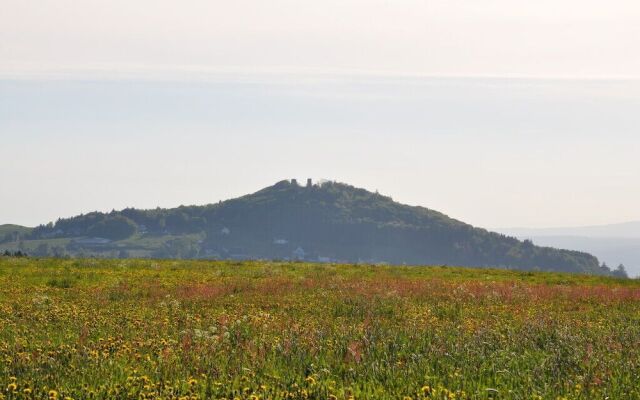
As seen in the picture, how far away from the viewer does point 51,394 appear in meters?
8.45

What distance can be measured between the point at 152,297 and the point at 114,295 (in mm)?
1231

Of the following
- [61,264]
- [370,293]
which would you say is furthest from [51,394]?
[61,264]

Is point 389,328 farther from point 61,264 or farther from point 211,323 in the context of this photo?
point 61,264

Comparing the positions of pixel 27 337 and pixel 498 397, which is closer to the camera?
pixel 498 397

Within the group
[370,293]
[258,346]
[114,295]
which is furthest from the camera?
[370,293]

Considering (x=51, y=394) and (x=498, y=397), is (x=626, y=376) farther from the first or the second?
(x=51, y=394)

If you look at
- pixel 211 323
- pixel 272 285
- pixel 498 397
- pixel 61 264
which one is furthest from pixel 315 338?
pixel 61 264

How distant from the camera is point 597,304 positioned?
23312 mm

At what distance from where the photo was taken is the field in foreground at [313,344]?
369 inches

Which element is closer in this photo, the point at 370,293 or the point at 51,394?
the point at 51,394

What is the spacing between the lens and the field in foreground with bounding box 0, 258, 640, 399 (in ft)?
30.8

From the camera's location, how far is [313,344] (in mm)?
12562

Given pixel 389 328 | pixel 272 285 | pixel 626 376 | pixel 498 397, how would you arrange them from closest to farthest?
pixel 498 397
pixel 626 376
pixel 389 328
pixel 272 285

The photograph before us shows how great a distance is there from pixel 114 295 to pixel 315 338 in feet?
36.7
